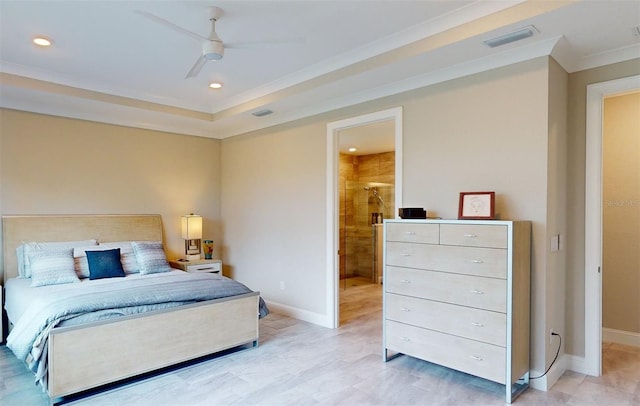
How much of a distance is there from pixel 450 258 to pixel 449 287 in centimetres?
22

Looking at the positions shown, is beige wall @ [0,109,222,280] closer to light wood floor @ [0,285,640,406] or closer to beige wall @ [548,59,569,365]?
light wood floor @ [0,285,640,406]

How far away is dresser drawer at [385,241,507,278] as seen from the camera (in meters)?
2.74

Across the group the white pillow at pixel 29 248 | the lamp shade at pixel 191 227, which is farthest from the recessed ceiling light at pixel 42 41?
the lamp shade at pixel 191 227

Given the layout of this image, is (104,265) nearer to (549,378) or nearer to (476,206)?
(476,206)

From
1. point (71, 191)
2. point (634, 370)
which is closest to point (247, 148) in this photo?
point (71, 191)

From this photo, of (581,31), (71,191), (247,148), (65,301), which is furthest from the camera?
(247,148)

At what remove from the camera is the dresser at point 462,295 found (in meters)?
2.70

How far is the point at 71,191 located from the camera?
466cm

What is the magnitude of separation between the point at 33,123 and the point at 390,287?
4.33 metres

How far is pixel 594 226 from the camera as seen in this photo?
124 inches

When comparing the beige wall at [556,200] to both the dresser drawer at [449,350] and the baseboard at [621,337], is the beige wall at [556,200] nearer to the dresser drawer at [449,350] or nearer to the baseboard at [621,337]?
the dresser drawer at [449,350]

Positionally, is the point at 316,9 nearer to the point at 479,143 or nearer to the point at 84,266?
the point at 479,143

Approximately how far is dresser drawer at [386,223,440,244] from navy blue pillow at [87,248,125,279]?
9.75 ft

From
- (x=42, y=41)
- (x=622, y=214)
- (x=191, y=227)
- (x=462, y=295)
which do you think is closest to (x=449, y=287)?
(x=462, y=295)
